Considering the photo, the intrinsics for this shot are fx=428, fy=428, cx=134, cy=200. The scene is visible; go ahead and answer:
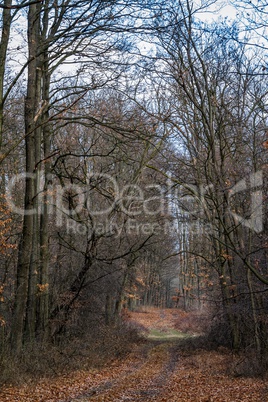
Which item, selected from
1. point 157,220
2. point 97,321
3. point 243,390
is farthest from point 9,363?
point 157,220

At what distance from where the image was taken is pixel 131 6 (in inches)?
381

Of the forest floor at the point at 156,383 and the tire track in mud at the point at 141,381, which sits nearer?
the forest floor at the point at 156,383

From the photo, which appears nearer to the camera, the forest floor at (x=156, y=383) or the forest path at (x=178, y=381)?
the forest floor at (x=156, y=383)

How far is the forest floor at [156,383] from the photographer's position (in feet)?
31.2

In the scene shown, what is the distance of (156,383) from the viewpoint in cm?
1214

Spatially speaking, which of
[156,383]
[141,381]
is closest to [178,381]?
[156,383]

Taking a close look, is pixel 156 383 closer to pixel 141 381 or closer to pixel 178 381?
pixel 141 381

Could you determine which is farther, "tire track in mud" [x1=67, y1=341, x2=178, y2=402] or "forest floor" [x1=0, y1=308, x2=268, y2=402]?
"tire track in mud" [x1=67, y1=341, x2=178, y2=402]

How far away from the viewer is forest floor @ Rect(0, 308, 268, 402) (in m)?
9.51

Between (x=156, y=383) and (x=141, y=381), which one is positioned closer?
(x=156, y=383)

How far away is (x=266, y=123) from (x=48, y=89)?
27.6 ft

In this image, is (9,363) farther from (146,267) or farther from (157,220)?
(146,267)

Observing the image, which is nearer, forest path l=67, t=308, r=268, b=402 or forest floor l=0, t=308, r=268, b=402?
forest floor l=0, t=308, r=268, b=402

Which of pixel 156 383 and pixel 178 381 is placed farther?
pixel 178 381
